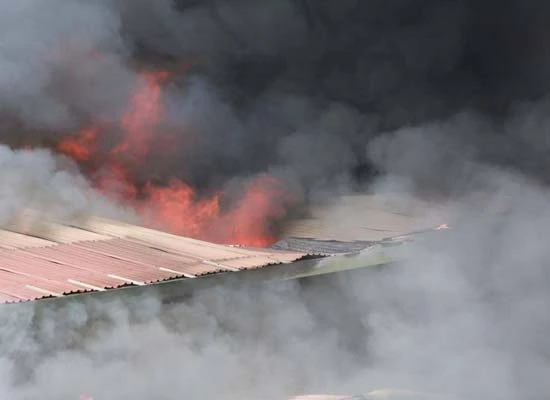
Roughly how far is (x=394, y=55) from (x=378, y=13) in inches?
30.1

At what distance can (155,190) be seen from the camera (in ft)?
35.3

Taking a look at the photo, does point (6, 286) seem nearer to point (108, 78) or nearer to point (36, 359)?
point (36, 359)

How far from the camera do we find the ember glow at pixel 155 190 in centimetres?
1017

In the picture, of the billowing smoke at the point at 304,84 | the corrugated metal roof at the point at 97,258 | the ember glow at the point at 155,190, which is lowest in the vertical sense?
the corrugated metal roof at the point at 97,258

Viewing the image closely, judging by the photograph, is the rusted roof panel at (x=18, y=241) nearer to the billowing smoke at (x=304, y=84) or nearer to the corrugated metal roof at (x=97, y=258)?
the corrugated metal roof at (x=97, y=258)

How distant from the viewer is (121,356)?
20.2ft

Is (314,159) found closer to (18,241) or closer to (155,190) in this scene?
(155,190)

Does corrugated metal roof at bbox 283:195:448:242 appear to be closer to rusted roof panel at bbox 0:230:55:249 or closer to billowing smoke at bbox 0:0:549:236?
billowing smoke at bbox 0:0:549:236

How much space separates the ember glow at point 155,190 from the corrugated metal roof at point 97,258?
221 centimetres

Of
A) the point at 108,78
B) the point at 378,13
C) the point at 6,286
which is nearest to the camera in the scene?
the point at 6,286

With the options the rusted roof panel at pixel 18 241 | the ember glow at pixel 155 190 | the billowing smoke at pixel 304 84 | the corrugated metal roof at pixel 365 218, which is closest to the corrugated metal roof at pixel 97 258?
the rusted roof panel at pixel 18 241

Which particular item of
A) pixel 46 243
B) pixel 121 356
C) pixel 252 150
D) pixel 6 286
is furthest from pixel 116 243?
pixel 252 150

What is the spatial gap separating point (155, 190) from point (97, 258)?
14.4ft

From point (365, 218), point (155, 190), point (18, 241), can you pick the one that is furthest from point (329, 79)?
point (18, 241)
